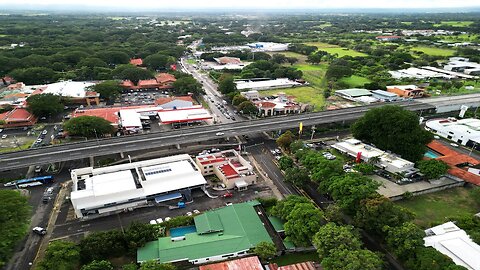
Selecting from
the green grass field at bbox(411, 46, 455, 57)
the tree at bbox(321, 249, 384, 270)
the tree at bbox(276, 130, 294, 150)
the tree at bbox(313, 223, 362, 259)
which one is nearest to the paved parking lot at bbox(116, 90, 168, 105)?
the tree at bbox(276, 130, 294, 150)

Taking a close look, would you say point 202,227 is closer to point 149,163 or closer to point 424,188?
point 149,163

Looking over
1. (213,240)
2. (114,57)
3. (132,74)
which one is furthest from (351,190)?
(114,57)

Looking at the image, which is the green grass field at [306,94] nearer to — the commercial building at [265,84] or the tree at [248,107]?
the commercial building at [265,84]

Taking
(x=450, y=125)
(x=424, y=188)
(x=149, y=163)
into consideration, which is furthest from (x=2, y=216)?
(x=450, y=125)

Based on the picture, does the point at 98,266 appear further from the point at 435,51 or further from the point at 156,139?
the point at 435,51

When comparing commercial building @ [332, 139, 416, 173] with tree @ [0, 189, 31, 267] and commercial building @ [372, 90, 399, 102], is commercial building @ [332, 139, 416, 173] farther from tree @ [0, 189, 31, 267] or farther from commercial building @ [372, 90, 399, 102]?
tree @ [0, 189, 31, 267]

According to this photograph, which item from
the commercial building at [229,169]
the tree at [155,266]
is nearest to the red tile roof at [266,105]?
the commercial building at [229,169]
